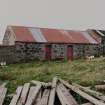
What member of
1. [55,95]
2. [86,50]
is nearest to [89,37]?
[86,50]

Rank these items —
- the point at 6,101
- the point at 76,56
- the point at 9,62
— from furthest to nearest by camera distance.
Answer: the point at 76,56, the point at 9,62, the point at 6,101

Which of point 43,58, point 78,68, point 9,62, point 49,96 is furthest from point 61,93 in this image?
point 43,58

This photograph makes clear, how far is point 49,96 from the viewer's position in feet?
32.1

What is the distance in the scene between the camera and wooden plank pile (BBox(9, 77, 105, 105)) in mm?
9061

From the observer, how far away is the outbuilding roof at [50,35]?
97.3ft

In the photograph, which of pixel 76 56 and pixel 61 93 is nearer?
pixel 61 93

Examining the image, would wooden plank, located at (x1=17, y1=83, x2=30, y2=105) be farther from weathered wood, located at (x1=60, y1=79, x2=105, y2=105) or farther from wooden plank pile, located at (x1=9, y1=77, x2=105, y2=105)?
weathered wood, located at (x1=60, y1=79, x2=105, y2=105)

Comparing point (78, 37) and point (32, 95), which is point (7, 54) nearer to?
point (78, 37)

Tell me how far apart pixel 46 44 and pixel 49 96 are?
803 inches

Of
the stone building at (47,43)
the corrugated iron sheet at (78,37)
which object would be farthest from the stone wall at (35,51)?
the corrugated iron sheet at (78,37)

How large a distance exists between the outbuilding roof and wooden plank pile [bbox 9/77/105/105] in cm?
1780

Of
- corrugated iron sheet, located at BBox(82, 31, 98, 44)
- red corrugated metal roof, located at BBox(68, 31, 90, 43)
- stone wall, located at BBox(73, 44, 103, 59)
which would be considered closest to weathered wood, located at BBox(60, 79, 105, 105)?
stone wall, located at BBox(73, 44, 103, 59)

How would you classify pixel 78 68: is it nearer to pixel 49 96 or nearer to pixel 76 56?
pixel 49 96

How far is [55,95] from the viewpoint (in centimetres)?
1016
